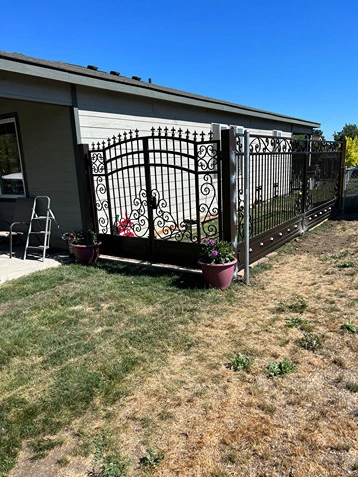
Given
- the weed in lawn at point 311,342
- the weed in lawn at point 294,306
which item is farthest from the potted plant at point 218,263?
the weed in lawn at point 311,342

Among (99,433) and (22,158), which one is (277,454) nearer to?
(99,433)

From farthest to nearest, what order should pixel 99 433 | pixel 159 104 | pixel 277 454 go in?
pixel 159 104 → pixel 99 433 → pixel 277 454

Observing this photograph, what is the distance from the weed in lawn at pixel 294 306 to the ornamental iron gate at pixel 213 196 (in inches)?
39.4

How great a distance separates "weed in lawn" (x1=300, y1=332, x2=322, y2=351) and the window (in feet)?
18.8

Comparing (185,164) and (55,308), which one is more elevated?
(185,164)

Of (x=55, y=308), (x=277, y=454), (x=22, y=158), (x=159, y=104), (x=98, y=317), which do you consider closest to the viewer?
(x=277, y=454)

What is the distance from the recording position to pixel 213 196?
4652 millimetres

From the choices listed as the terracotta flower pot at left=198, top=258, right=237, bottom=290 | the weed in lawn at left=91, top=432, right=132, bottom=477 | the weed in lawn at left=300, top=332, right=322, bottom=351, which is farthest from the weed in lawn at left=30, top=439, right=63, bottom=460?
the terracotta flower pot at left=198, top=258, right=237, bottom=290

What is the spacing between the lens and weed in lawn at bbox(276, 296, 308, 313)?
3.50 meters

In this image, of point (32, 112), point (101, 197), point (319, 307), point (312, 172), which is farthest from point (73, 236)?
point (312, 172)

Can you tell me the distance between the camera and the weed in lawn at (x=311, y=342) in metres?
2.76

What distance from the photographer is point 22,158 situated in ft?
20.5

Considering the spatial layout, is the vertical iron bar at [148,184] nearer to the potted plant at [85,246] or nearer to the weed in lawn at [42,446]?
the potted plant at [85,246]

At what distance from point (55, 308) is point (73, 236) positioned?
1957 mm
